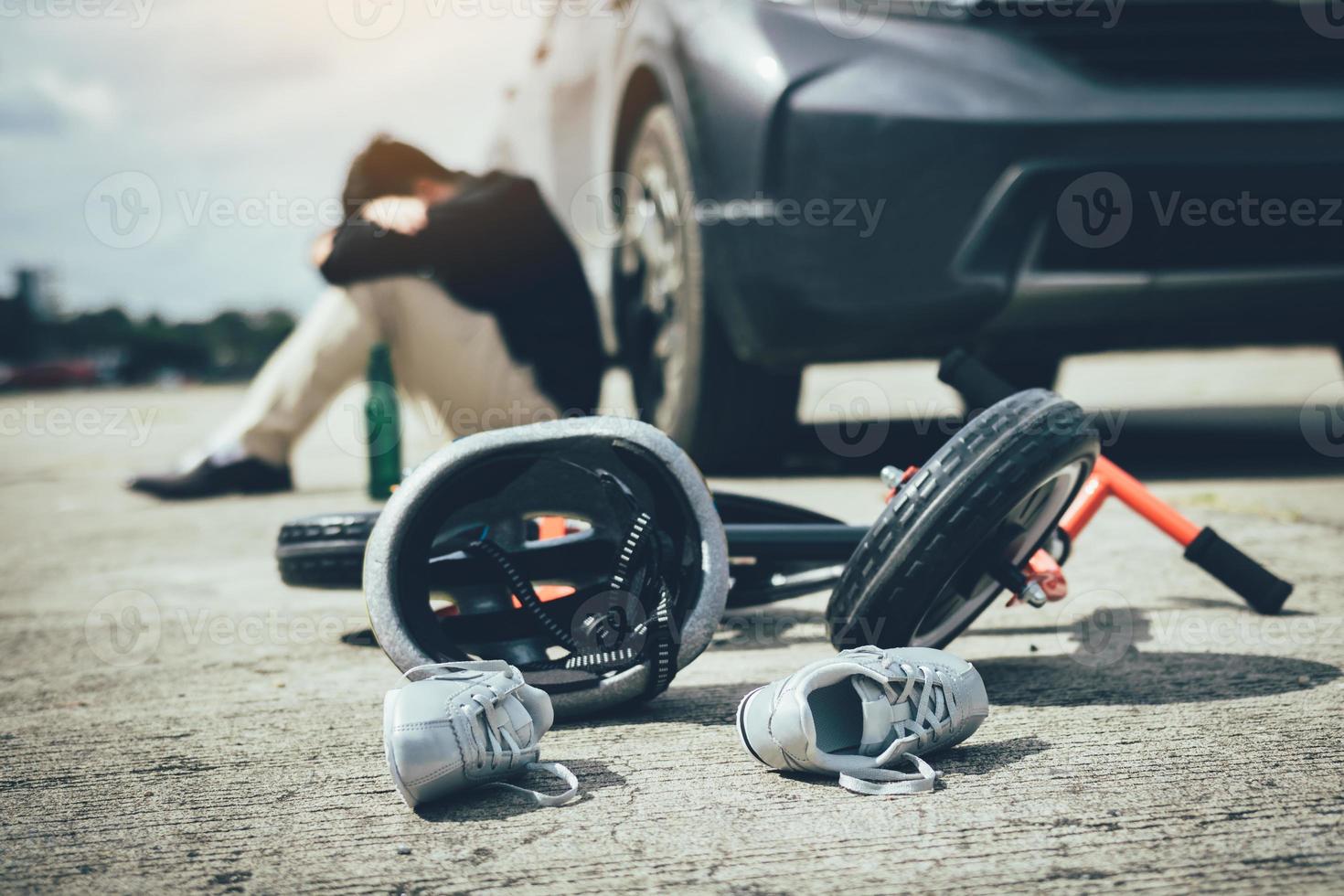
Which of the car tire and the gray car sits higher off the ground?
the gray car

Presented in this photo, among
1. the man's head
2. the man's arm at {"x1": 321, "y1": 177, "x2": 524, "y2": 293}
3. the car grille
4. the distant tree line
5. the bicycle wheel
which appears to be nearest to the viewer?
the bicycle wheel

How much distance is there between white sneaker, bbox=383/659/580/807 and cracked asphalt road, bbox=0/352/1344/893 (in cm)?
4

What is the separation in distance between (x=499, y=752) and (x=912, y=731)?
517 millimetres

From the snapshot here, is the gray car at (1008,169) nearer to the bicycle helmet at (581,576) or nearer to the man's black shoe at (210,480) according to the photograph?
the bicycle helmet at (581,576)

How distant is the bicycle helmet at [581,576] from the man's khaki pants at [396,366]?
6.40ft

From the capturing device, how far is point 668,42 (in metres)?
3.83

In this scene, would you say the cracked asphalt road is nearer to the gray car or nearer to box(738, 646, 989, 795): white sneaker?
box(738, 646, 989, 795): white sneaker

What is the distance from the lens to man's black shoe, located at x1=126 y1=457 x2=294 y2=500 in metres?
4.54

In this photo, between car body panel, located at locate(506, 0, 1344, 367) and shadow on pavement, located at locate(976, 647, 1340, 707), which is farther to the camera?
car body panel, located at locate(506, 0, 1344, 367)

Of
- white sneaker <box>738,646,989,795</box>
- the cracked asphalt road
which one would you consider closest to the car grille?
the cracked asphalt road

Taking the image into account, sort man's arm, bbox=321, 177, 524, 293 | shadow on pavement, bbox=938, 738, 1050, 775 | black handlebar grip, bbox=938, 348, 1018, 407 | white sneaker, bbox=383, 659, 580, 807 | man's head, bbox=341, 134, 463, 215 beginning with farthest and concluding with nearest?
1. man's head, bbox=341, 134, 463, 215
2. man's arm, bbox=321, 177, 524, 293
3. black handlebar grip, bbox=938, 348, 1018, 407
4. shadow on pavement, bbox=938, 738, 1050, 775
5. white sneaker, bbox=383, 659, 580, 807

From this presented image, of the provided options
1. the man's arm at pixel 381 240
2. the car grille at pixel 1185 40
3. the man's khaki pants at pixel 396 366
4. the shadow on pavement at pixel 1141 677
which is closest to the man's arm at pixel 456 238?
the man's arm at pixel 381 240

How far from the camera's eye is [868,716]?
1611 millimetres

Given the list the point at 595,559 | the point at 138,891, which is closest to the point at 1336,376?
the point at 595,559
